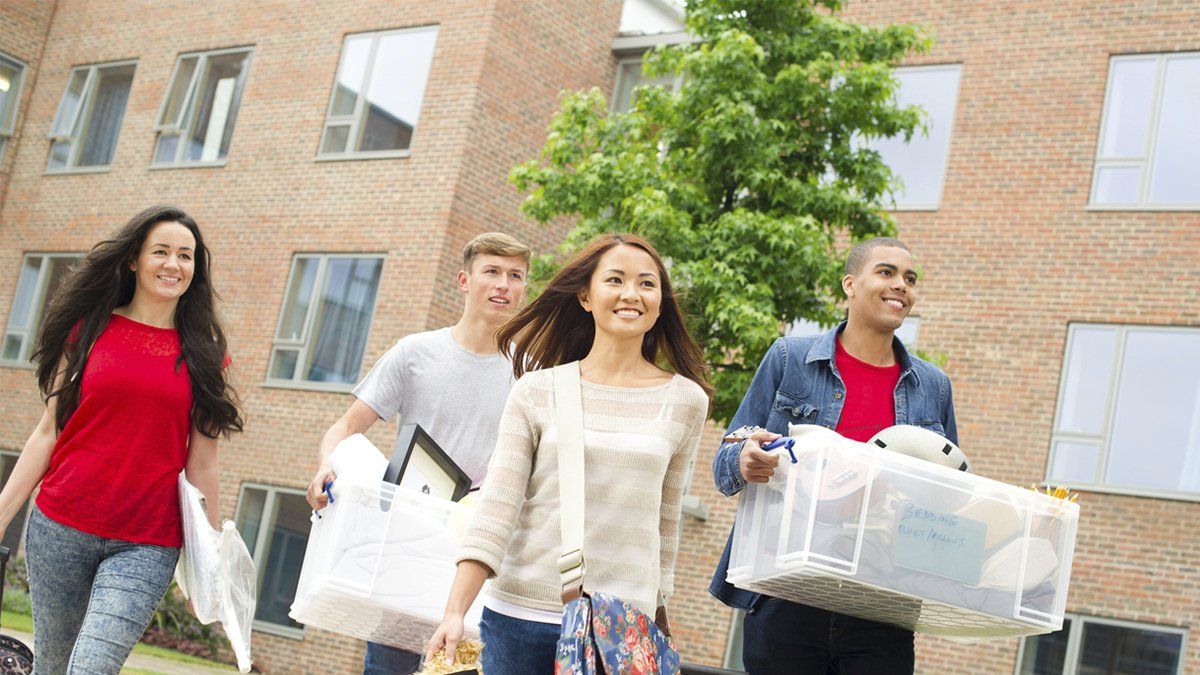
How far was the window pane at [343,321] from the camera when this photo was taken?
63.8 feet

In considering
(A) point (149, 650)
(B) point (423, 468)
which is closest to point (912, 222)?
(A) point (149, 650)

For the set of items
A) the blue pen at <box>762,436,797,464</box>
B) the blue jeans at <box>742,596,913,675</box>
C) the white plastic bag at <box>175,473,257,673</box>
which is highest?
the blue pen at <box>762,436,797,464</box>

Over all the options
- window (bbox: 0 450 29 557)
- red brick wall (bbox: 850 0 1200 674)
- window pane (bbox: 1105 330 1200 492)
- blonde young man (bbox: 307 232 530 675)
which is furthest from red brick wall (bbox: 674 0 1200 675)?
blonde young man (bbox: 307 232 530 675)

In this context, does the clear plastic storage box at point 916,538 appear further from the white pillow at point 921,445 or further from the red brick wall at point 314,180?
the red brick wall at point 314,180

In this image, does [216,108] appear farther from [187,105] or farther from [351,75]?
[351,75]

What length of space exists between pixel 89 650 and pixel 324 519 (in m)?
0.88

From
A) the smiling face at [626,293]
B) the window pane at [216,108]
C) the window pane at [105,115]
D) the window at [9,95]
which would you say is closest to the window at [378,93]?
the window pane at [216,108]

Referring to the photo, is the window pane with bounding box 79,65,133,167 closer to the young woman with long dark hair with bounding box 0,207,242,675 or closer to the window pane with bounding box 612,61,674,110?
the window pane with bounding box 612,61,674,110

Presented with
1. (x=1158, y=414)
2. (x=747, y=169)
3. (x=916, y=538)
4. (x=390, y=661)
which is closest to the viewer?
(x=916, y=538)

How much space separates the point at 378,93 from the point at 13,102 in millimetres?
8491

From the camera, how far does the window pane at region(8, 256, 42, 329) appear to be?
24.0 meters

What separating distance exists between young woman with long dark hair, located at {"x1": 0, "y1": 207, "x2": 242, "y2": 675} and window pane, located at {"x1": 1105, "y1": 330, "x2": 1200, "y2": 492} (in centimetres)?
1230

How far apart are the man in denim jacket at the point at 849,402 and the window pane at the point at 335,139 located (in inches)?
644

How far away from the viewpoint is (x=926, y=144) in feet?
58.6
